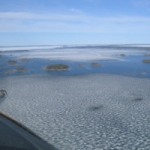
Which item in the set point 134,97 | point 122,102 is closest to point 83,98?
point 122,102

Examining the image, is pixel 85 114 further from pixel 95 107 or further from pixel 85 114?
pixel 95 107

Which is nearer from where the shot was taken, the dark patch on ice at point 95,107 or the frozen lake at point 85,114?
the frozen lake at point 85,114

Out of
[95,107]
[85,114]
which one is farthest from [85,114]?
[95,107]

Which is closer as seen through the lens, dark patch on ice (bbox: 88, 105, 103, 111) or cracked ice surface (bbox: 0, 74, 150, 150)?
cracked ice surface (bbox: 0, 74, 150, 150)

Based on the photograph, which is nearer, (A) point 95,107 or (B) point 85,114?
(B) point 85,114

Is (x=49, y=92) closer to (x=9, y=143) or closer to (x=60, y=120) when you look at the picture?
(x=60, y=120)

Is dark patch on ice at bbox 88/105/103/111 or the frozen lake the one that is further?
dark patch on ice at bbox 88/105/103/111

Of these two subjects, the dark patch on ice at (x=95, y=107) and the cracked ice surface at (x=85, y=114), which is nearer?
the cracked ice surface at (x=85, y=114)

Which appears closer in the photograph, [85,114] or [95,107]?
[85,114]
